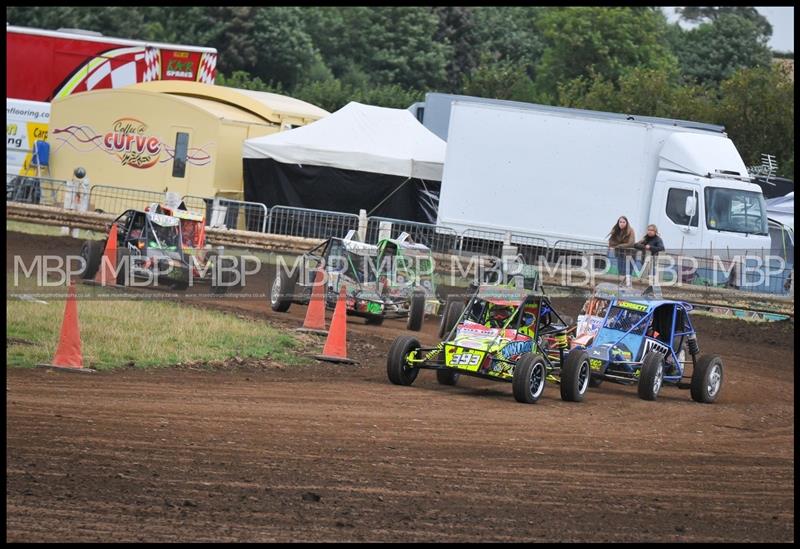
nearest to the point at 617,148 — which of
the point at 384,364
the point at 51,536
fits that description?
the point at 384,364

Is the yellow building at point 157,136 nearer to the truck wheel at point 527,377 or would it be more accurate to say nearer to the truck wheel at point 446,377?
the truck wheel at point 446,377

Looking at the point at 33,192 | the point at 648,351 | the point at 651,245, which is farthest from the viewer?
the point at 33,192

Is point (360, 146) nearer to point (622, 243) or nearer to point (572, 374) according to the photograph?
point (622, 243)

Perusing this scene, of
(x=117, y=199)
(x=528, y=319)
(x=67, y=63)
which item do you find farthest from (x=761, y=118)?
(x=528, y=319)

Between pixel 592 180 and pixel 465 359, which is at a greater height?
pixel 592 180

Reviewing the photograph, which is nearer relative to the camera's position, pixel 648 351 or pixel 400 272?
pixel 648 351

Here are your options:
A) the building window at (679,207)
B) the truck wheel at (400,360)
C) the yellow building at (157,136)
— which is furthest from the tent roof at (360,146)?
the truck wheel at (400,360)

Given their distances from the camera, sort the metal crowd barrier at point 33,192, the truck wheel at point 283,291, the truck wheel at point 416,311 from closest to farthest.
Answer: the truck wheel at point 416,311
the truck wheel at point 283,291
the metal crowd barrier at point 33,192

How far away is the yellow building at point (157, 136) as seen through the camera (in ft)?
94.1

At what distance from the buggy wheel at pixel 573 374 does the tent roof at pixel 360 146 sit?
1505 cm

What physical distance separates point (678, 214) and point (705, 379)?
32.3ft

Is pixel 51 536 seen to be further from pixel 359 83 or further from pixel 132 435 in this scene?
pixel 359 83

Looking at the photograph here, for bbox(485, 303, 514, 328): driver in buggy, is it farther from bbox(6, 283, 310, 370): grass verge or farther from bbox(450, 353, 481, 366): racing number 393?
bbox(6, 283, 310, 370): grass verge

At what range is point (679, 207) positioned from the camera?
2311 centimetres
